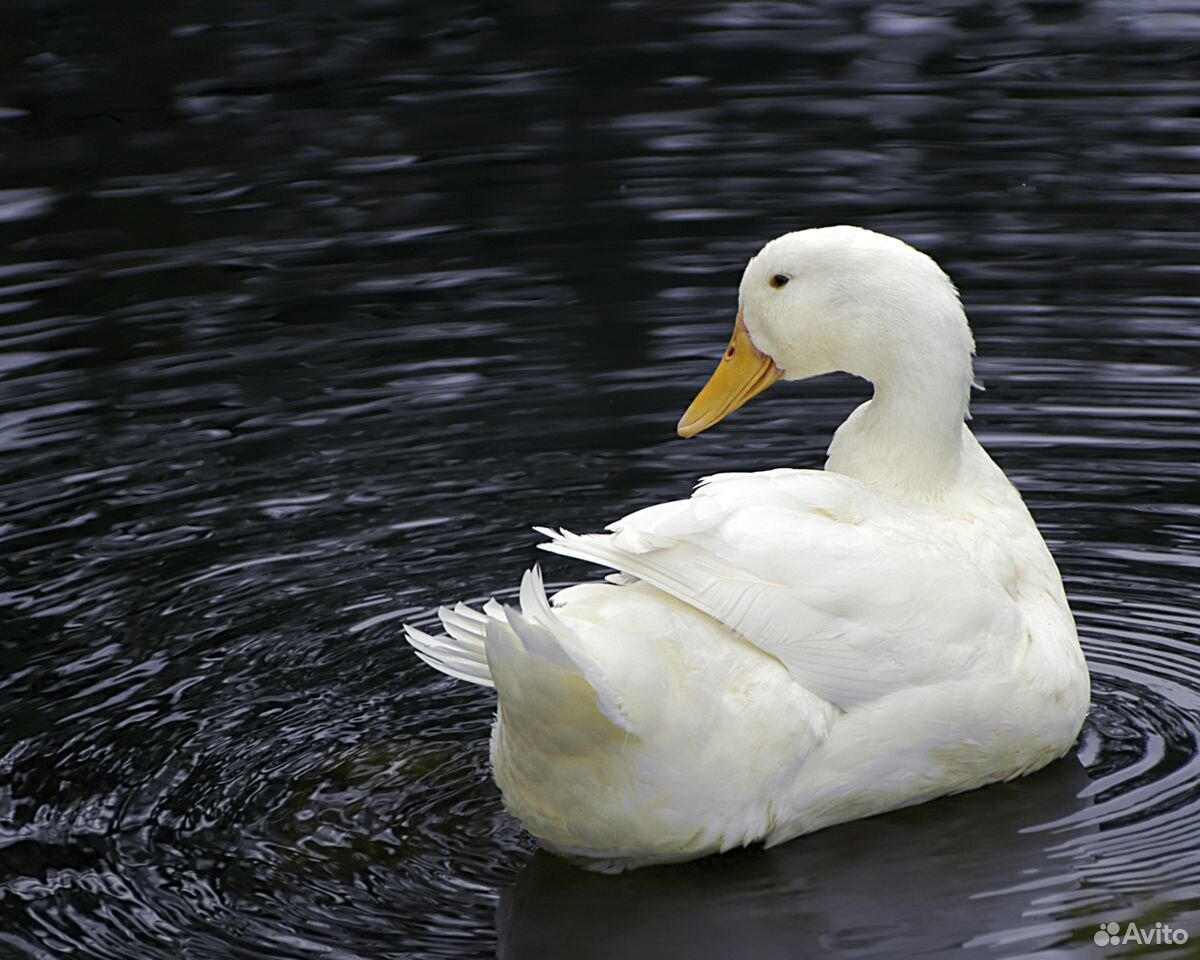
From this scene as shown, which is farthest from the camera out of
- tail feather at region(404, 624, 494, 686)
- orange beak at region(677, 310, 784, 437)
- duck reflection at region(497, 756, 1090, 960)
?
orange beak at region(677, 310, 784, 437)

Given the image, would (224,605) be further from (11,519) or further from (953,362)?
(953,362)

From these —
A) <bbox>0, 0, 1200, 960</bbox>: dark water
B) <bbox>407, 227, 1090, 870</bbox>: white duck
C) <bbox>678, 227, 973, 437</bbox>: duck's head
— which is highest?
<bbox>678, 227, 973, 437</bbox>: duck's head

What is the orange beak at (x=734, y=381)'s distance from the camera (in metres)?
6.24

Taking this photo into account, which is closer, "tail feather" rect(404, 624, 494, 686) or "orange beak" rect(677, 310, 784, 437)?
"tail feather" rect(404, 624, 494, 686)

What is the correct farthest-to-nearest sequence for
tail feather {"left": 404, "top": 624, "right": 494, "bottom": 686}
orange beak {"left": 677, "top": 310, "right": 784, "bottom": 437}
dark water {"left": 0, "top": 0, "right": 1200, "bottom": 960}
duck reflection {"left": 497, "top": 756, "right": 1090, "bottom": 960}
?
orange beak {"left": 677, "top": 310, "right": 784, "bottom": 437}
dark water {"left": 0, "top": 0, "right": 1200, "bottom": 960}
tail feather {"left": 404, "top": 624, "right": 494, "bottom": 686}
duck reflection {"left": 497, "top": 756, "right": 1090, "bottom": 960}

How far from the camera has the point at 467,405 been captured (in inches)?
327

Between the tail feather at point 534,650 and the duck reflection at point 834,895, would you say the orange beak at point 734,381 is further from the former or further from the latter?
the tail feather at point 534,650

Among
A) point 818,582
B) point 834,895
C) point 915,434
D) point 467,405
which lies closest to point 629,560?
point 818,582

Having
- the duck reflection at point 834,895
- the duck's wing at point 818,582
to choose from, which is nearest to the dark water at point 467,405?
the duck reflection at point 834,895

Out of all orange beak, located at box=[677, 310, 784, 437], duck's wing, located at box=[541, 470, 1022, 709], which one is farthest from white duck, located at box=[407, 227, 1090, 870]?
orange beak, located at box=[677, 310, 784, 437]

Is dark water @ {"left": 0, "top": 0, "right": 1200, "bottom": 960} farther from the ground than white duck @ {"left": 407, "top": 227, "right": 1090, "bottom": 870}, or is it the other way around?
white duck @ {"left": 407, "top": 227, "right": 1090, "bottom": 870}

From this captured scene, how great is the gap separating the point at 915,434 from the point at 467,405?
9.39 ft

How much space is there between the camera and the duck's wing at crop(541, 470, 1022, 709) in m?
5.10

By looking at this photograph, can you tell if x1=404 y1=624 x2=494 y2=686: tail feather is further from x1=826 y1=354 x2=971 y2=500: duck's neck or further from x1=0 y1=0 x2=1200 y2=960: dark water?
x1=826 y1=354 x2=971 y2=500: duck's neck
